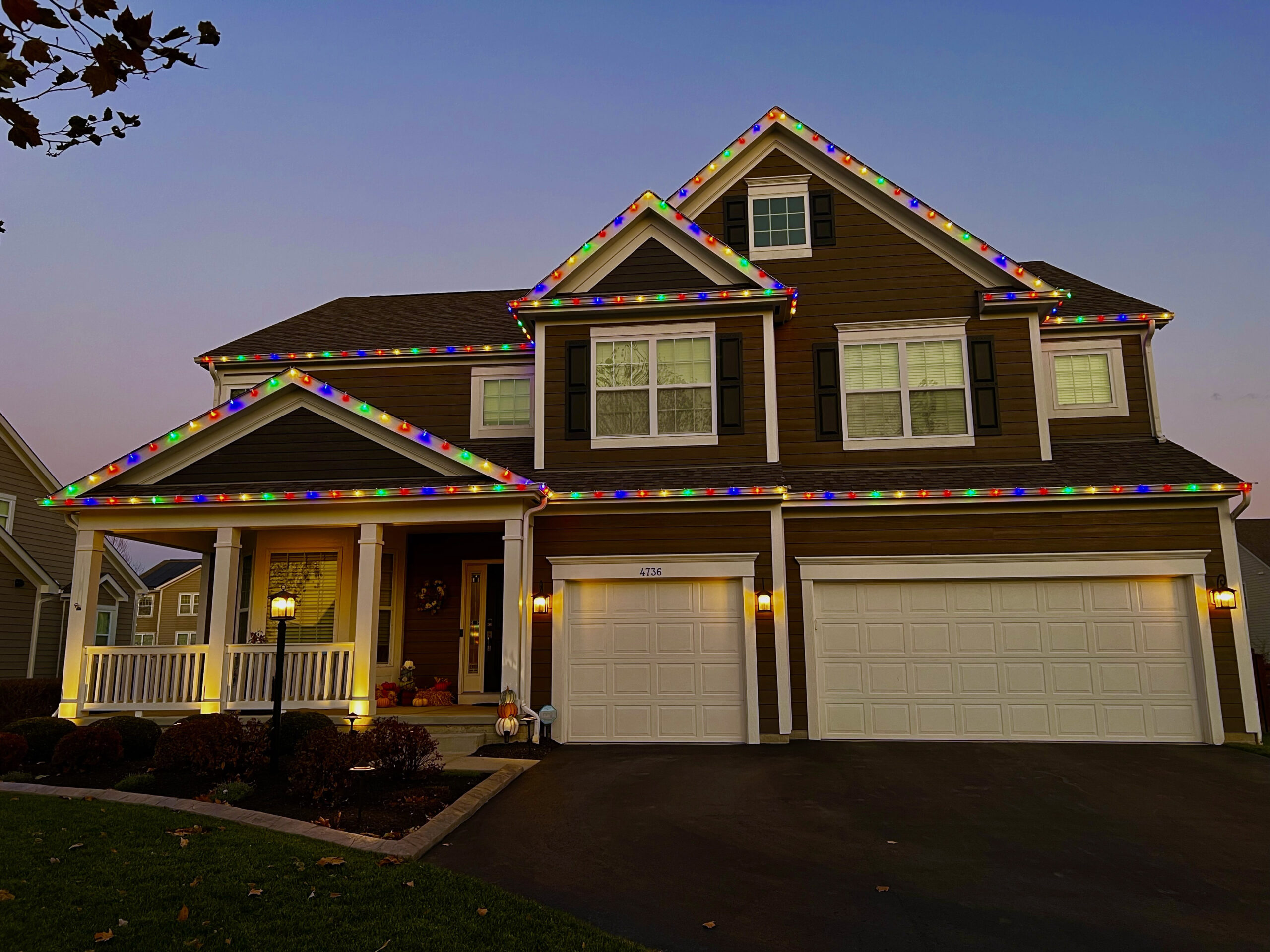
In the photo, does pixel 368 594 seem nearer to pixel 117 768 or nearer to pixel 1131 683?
pixel 117 768

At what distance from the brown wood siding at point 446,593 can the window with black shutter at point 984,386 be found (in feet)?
24.5

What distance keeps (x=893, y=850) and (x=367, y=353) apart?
11.8m

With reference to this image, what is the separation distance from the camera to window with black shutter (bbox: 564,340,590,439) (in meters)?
12.6

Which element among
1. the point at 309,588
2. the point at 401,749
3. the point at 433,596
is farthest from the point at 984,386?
the point at 309,588

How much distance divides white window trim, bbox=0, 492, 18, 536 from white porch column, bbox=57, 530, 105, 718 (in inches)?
396

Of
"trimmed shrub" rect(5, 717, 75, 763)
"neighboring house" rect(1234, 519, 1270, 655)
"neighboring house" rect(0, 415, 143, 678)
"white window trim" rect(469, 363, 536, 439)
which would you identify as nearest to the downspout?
"white window trim" rect(469, 363, 536, 439)

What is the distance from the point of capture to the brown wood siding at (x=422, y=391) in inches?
569

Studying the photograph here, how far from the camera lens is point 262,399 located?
1152 centimetres

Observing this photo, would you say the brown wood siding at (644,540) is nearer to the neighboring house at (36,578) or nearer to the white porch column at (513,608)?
the white porch column at (513,608)

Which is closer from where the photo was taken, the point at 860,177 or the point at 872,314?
the point at 872,314

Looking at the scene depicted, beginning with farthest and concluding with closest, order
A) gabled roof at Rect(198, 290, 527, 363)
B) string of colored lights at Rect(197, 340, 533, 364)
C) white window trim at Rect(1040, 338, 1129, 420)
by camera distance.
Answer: gabled roof at Rect(198, 290, 527, 363)
string of colored lights at Rect(197, 340, 533, 364)
white window trim at Rect(1040, 338, 1129, 420)

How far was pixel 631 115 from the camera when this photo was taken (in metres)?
24.9

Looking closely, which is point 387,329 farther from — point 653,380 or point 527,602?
point 527,602

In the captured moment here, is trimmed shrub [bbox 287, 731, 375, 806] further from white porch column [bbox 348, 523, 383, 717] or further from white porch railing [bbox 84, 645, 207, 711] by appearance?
white porch railing [bbox 84, 645, 207, 711]
